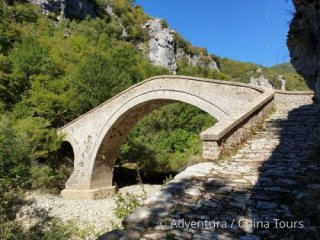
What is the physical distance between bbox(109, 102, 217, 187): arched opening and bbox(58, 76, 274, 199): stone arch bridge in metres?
2.76

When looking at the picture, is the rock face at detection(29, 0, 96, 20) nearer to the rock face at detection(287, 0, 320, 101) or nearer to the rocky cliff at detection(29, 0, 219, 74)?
the rocky cliff at detection(29, 0, 219, 74)

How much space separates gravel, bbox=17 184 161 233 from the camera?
42.3 feet

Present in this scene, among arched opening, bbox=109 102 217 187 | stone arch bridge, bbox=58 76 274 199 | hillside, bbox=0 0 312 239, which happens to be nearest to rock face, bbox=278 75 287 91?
hillside, bbox=0 0 312 239

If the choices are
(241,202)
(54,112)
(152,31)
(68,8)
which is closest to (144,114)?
(54,112)

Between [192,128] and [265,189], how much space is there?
24.6 m

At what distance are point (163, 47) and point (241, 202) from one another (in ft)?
161

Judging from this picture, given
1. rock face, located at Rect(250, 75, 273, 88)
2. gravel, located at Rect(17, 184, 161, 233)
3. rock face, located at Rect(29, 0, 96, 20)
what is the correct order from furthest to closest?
rock face, located at Rect(250, 75, 273, 88)
rock face, located at Rect(29, 0, 96, 20)
gravel, located at Rect(17, 184, 161, 233)

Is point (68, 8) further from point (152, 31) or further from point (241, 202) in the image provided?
point (241, 202)

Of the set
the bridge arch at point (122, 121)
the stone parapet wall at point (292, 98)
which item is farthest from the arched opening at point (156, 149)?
the stone parapet wall at point (292, 98)

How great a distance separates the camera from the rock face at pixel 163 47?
50.0 metres

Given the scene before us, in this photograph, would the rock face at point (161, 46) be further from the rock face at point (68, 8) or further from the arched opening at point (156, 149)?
the arched opening at point (156, 149)

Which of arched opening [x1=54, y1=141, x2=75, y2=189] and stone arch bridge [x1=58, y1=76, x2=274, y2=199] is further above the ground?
stone arch bridge [x1=58, y1=76, x2=274, y2=199]

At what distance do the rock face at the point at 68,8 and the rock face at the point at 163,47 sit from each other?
390 inches

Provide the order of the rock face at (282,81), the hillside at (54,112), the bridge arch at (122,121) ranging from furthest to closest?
1. the rock face at (282,81)
2. the hillside at (54,112)
3. the bridge arch at (122,121)
